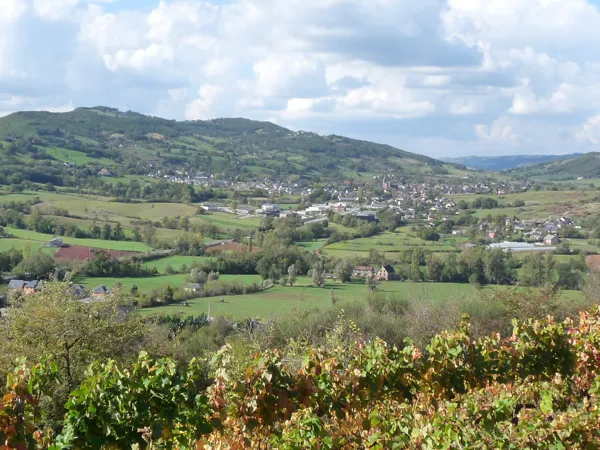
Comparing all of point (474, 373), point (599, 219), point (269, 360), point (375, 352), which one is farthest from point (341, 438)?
point (599, 219)

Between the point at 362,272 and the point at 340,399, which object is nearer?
the point at 340,399

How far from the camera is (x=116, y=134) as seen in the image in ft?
451

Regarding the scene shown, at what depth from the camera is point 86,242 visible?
47.4 metres

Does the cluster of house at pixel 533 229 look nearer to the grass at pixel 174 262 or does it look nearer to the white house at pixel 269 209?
the white house at pixel 269 209

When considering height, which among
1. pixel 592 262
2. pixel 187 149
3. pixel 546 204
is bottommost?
pixel 592 262

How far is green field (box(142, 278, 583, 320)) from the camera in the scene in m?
30.4

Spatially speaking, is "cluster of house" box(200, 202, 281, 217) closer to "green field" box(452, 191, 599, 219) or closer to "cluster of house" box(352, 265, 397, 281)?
"green field" box(452, 191, 599, 219)

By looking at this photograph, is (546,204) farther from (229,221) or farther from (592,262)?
(229,221)

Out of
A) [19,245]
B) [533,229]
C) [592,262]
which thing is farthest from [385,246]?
[19,245]

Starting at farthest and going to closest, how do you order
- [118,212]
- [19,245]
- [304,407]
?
[118,212] → [19,245] → [304,407]

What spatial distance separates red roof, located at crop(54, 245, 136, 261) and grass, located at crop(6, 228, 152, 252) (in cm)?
171

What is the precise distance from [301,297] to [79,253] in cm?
1798

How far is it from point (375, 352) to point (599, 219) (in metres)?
60.7

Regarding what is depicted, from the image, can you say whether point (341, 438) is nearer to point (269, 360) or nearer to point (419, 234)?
point (269, 360)
